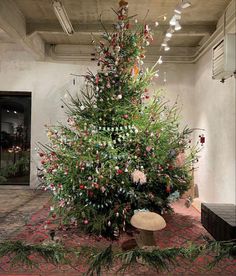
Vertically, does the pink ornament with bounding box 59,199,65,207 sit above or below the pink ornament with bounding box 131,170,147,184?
below

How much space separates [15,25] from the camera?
4980 millimetres

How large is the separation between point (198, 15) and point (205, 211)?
3.48 meters

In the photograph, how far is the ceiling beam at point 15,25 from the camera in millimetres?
4582

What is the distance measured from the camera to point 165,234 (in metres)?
3.78

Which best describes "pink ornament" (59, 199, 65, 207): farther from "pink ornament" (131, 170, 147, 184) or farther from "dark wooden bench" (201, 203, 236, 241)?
"dark wooden bench" (201, 203, 236, 241)

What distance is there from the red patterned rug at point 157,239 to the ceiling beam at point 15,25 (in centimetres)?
323

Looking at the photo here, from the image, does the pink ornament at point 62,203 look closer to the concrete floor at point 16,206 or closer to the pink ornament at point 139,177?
the concrete floor at point 16,206

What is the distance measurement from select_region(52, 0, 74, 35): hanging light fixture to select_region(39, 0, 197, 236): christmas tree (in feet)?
3.16

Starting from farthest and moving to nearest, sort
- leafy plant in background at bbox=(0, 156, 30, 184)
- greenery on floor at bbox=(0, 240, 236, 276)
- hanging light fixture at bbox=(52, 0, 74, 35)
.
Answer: leafy plant in background at bbox=(0, 156, 30, 184) < hanging light fixture at bbox=(52, 0, 74, 35) < greenery on floor at bbox=(0, 240, 236, 276)

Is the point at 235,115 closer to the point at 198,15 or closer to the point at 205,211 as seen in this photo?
the point at 205,211

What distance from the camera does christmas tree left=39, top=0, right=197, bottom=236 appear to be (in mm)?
3562

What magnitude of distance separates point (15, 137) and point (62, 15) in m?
3.76

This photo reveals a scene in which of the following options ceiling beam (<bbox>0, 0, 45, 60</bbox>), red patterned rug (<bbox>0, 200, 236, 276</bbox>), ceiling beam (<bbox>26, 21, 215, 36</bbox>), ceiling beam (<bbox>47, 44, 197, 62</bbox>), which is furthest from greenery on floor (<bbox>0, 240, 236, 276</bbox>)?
ceiling beam (<bbox>47, 44, 197, 62</bbox>)

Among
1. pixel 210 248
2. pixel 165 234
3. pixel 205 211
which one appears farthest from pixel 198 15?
pixel 210 248
